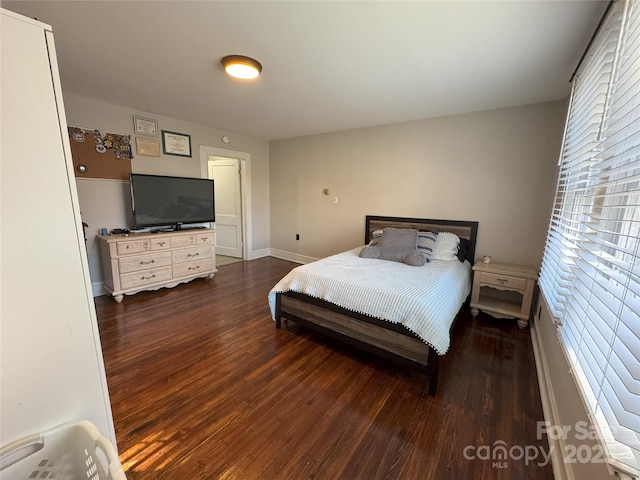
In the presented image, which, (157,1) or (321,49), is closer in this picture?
(157,1)

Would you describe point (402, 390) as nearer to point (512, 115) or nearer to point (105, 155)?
point (512, 115)

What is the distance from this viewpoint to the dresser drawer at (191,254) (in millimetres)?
3588

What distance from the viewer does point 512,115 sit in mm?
2861

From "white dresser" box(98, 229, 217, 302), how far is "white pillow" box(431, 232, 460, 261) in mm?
3126

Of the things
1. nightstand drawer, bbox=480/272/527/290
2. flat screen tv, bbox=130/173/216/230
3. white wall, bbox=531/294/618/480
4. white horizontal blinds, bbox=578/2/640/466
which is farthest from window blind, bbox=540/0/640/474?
flat screen tv, bbox=130/173/216/230

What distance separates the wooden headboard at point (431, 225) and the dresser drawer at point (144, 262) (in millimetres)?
2841

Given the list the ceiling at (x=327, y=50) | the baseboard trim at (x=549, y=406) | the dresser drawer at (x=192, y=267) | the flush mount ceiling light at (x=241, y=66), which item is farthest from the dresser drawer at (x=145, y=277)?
the baseboard trim at (x=549, y=406)

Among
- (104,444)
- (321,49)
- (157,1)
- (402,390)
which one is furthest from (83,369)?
(321,49)

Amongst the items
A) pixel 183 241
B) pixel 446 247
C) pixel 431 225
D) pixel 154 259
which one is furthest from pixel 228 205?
pixel 446 247

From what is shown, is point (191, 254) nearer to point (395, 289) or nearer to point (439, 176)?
point (395, 289)

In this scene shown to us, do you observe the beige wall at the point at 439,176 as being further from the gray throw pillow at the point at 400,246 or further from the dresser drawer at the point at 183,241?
the dresser drawer at the point at 183,241

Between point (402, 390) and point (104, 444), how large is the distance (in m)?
1.63

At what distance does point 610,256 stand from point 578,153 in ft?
3.77

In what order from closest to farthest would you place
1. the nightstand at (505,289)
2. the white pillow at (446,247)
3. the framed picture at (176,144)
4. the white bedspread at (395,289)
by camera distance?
the white bedspread at (395,289), the nightstand at (505,289), the white pillow at (446,247), the framed picture at (176,144)
